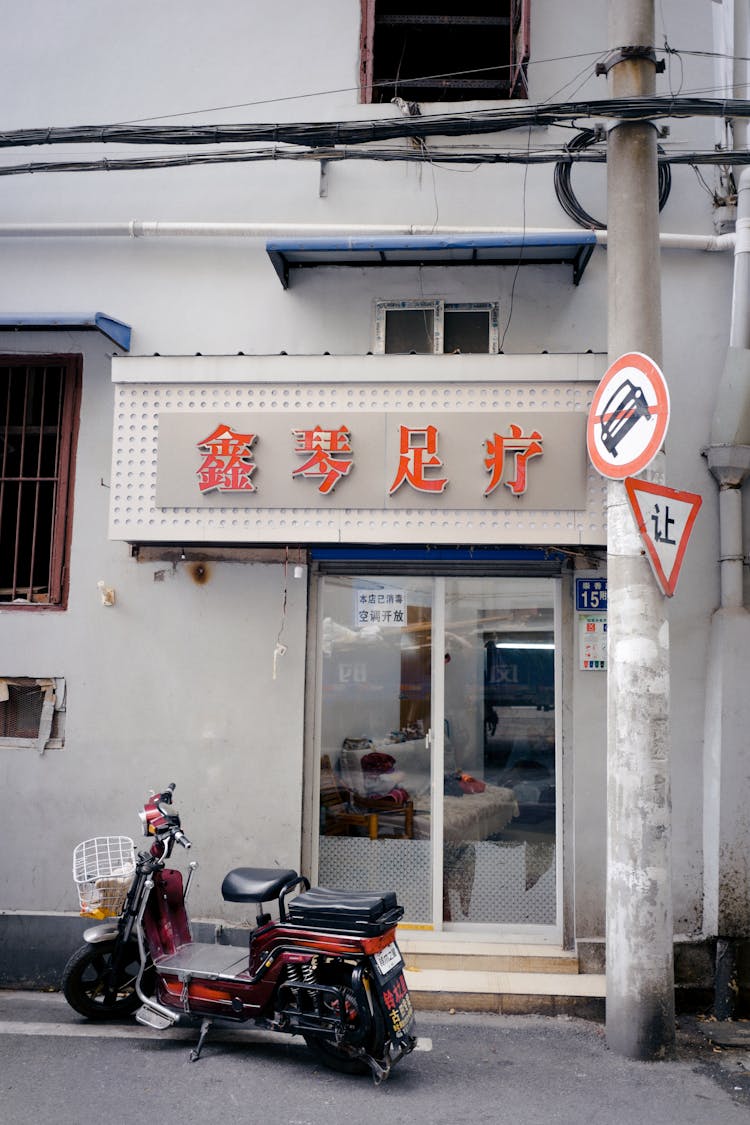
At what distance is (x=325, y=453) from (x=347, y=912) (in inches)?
123

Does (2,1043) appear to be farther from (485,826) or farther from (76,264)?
(76,264)

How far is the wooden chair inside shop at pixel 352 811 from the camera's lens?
729cm

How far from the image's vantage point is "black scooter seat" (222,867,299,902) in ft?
17.7

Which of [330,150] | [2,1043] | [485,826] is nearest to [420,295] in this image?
[330,150]

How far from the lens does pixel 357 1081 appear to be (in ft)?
16.8

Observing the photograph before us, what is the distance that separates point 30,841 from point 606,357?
5.73 m

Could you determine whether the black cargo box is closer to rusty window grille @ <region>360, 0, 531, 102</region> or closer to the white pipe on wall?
the white pipe on wall

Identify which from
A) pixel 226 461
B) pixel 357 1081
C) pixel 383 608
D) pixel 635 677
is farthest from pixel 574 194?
pixel 357 1081

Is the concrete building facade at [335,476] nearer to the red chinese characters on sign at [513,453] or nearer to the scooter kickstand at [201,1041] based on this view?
the red chinese characters on sign at [513,453]

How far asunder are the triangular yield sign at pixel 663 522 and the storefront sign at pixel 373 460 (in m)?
0.80

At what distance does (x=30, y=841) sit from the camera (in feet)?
23.4

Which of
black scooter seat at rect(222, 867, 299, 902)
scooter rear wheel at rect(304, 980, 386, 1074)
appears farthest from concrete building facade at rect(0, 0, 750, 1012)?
scooter rear wheel at rect(304, 980, 386, 1074)

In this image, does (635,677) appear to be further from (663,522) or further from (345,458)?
(345,458)

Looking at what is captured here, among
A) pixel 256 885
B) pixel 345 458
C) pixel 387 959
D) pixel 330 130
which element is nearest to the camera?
pixel 387 959
